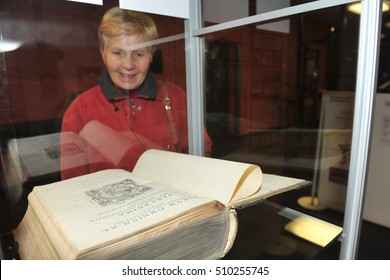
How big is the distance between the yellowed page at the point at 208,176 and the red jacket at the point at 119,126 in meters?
0.17

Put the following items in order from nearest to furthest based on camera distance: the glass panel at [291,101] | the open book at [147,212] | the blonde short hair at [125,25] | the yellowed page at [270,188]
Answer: the open book at [147,212], the yellowed page at [270,188], the blonde short hair at [125,25], the glass panel at [291,101]

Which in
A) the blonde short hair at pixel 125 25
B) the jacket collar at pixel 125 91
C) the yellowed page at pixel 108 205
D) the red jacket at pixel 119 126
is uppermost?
the blonde short hair at pixel 125 25

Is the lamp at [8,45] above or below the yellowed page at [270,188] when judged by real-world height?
above

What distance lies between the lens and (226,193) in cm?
52

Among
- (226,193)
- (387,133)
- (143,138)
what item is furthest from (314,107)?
(226,193)

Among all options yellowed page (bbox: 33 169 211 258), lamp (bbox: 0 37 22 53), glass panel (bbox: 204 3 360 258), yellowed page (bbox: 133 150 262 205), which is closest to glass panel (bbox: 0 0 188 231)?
lamp (bbox: 0 37 22 53)

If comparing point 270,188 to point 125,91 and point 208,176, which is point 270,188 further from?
point 125,91

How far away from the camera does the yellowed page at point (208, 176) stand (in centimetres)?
53

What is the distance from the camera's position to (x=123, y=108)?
82 cm

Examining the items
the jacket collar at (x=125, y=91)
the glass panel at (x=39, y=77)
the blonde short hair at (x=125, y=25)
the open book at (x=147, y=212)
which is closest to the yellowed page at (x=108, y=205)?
the open book at (x=147, y=212)

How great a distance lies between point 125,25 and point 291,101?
1.61m

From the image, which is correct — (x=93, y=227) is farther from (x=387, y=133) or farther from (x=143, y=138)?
(x=387, y=133)

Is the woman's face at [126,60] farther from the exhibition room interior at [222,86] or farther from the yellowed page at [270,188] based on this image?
the yellowed page at [270,188]
